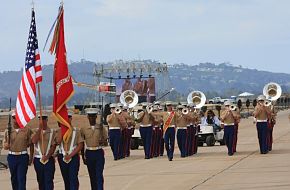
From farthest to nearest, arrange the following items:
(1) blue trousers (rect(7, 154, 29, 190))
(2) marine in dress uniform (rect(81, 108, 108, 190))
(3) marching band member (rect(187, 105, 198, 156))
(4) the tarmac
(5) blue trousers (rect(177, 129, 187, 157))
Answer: (3) marching band member (rect(187, 105, 198, 156)), (5) blue trousers (rect(177, 129, 187, 157)), (4) the tarmac, (2) marine in dress uniform (rect(81, 108, 108, 190)), (1) blue trousers (rect(7, 154, 29, 190))

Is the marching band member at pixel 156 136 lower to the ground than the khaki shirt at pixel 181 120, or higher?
lower

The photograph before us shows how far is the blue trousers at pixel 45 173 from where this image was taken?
535 inches

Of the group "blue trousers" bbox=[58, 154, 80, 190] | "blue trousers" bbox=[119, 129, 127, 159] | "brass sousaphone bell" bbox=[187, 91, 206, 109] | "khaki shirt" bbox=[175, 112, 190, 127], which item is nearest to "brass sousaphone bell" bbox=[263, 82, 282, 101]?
"brass sousaphone bell" bbox=[187, 91, 206, 109]

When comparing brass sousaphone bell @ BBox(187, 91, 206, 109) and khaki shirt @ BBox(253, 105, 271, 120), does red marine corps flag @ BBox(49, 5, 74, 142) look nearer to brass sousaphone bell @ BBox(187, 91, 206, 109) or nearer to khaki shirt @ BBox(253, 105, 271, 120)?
khaki shirt @ BBox(253, 105, 271, 120)

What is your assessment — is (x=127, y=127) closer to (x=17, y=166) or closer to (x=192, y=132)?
(x=192, y=132)

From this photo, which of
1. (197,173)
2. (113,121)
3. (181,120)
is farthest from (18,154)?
(181,120)

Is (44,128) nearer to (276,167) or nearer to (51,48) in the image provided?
(51,48)

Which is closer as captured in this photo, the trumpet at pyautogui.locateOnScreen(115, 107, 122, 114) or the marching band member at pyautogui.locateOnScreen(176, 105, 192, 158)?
the marching band member at pyautogui.locateOnScreen(176, 105, 192, 158)

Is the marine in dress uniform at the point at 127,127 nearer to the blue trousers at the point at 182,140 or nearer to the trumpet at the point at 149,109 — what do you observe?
the trumpet at the point at 149,109

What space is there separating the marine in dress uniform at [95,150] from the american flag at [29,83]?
1.02m

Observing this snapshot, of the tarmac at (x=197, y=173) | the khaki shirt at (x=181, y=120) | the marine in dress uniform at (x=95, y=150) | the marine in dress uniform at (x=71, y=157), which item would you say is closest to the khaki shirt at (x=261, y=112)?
the tarmac at (x=197, y=173)

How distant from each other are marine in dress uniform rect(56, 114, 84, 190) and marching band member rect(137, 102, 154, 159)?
10.8 meters

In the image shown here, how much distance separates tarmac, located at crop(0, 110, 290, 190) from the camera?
53.8 feet

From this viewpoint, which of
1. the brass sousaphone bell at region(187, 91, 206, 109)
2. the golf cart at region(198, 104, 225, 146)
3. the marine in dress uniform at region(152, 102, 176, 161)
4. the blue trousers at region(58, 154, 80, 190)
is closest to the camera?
the blue trousers at region(58, 154, 80, 190)
